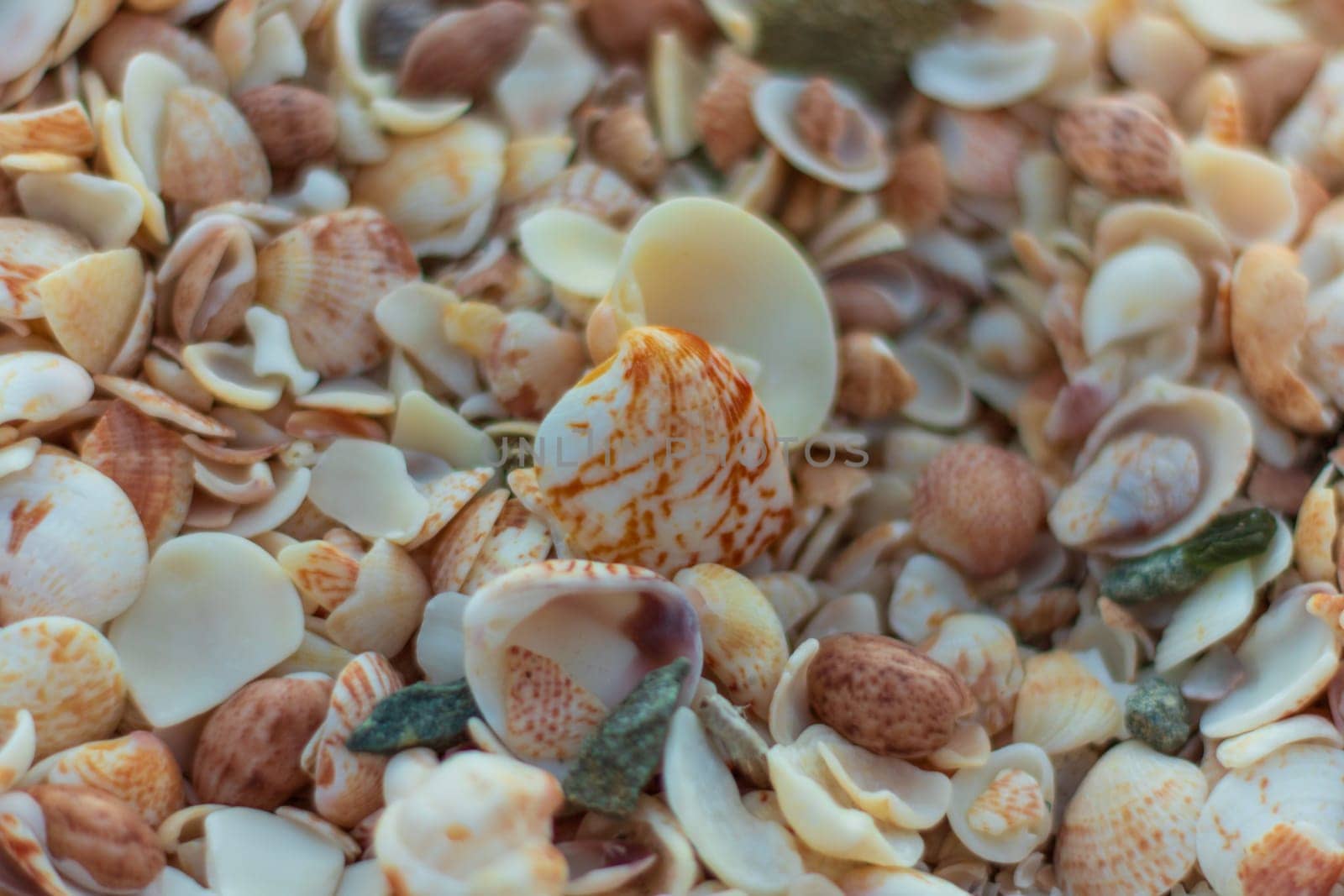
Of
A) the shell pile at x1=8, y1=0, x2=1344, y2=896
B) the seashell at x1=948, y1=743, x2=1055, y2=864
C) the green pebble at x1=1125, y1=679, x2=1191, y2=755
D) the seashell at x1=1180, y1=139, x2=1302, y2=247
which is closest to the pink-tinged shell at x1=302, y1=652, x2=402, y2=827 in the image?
the shell pile at x1=8, y1=0, x2=1344, y2=896

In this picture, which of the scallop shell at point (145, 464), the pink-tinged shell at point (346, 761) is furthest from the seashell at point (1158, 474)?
the scallop shell at point (145, 464)

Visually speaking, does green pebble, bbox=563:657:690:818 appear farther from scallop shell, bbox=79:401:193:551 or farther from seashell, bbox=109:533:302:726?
scallop shell, bbox=79:401:193:551

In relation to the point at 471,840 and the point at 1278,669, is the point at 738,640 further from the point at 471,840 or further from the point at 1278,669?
the point at 1278,669

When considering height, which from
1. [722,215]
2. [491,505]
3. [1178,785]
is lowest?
[1178,785]

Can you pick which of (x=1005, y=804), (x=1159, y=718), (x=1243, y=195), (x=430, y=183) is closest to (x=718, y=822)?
(x=1005, y=804)

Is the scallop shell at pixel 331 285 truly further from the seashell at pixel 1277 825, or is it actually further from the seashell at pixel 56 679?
the seashell at pixel 1277 825

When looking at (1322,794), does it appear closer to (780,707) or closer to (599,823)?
(780,707)

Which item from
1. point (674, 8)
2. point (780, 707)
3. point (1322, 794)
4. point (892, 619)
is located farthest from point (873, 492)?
point (674, 8)
